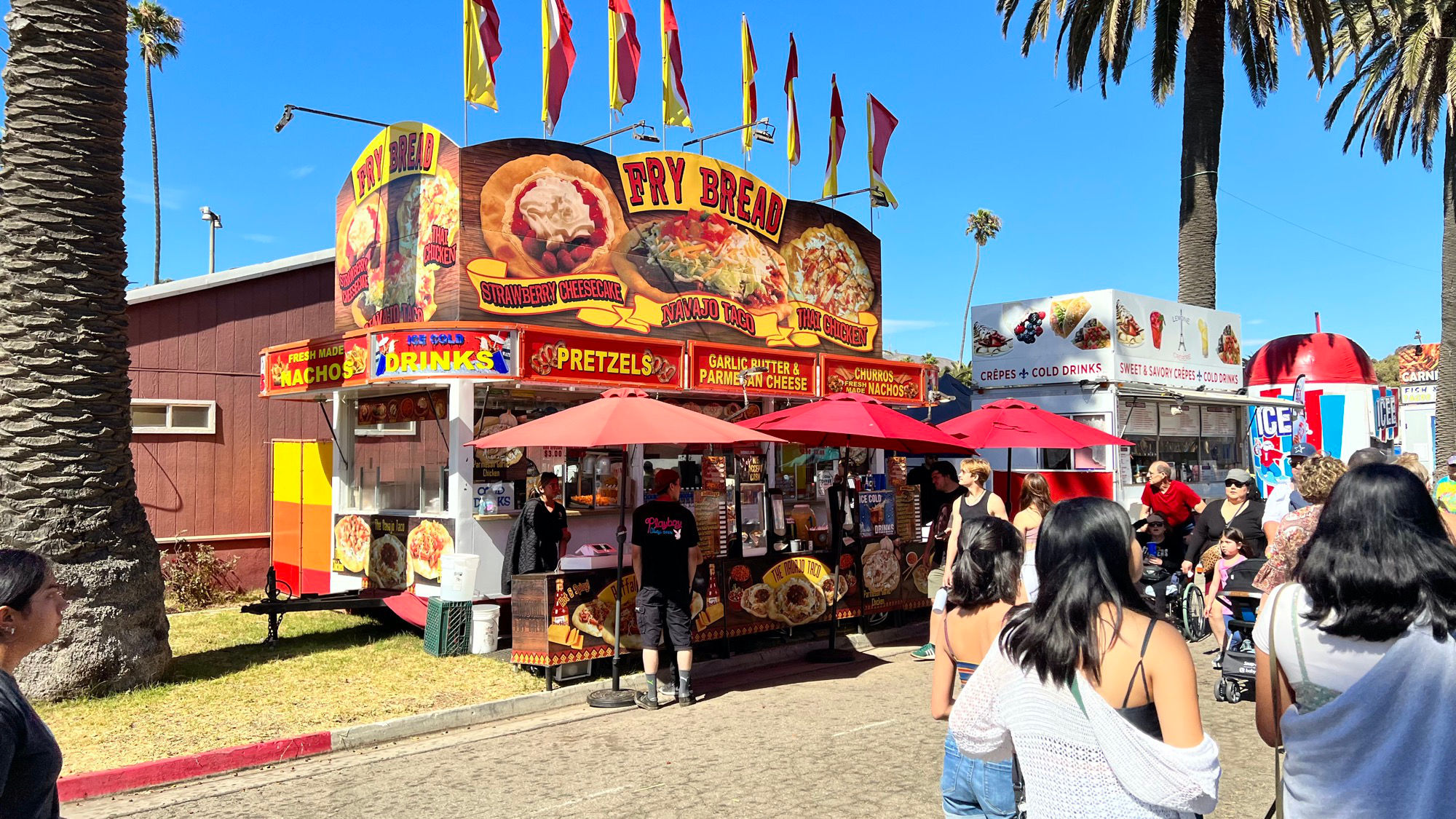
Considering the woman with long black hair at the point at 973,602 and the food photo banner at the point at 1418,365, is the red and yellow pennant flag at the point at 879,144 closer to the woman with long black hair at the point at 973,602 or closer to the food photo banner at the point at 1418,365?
the woman with long black hair at the point at 973,602

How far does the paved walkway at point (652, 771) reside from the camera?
6.20 metres

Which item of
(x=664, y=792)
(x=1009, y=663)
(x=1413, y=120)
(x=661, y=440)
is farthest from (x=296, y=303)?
(x=1413, y=120)

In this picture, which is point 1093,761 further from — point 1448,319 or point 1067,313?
point 1448,319

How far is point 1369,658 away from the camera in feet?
8.57

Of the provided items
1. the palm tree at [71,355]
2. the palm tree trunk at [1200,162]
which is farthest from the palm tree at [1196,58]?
the palm tree at [71,355]

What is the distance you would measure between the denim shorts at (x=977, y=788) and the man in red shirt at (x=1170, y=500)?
9249 millimetres

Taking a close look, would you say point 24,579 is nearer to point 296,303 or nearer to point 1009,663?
point 1009,663

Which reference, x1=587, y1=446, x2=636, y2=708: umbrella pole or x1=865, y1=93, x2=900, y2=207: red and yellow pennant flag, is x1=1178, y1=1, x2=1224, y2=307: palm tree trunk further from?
x1=587, y1=446, x2=636, y2=708: umbrella pole

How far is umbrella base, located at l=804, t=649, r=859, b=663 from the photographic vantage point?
11047mm

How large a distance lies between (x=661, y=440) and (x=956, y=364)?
47.5 meters

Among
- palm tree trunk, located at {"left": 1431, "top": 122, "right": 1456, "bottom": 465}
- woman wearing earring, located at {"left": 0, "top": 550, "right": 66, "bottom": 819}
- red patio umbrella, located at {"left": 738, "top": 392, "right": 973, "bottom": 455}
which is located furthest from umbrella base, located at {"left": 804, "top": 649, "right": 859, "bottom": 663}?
palm tree trunk, located at {"left": 1431, "top": 122, "right": 1456, "bottom": 465}

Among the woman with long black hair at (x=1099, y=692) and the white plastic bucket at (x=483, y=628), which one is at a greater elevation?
the woman with long black hair at (x=1099, y=692)

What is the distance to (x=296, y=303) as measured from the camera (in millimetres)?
16422

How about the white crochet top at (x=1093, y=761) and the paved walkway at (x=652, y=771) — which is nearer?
the white crochet top at (x=1093, y=761)
